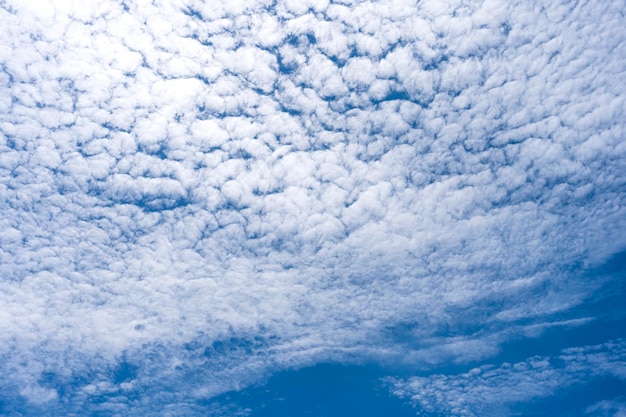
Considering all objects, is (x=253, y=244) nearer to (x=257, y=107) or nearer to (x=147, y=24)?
(x=257, y=107)

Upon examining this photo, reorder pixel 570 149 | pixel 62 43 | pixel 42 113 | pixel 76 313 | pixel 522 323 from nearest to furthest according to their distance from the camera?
pixel 62 43 < pixel 42 113 < pixel 570 149 < pixel 76 313 < pixel 522 323

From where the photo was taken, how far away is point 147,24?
643cm

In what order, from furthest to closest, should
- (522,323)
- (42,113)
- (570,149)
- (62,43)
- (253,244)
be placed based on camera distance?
1. (522,323)
2. (253,244)
3. (570,149)
4. (42,113)
5. (62,43)

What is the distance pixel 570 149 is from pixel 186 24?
326 inches

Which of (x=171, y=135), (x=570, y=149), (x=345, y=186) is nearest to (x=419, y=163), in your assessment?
(x=345, y=186)

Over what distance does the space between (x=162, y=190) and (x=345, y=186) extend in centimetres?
412

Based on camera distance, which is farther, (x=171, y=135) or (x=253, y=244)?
(x=253, y=244)

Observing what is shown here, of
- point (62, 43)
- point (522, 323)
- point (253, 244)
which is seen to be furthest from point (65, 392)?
point (522, 323)

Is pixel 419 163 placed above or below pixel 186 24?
below

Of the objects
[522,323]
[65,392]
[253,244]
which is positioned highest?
[253,244]

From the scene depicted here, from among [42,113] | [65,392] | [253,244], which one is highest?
[42,113]

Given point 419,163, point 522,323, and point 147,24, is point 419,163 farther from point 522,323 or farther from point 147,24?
point 522,323

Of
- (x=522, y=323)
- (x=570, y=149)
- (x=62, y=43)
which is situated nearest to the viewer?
(x=62, y=43)

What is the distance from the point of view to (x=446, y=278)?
36.2 feet
